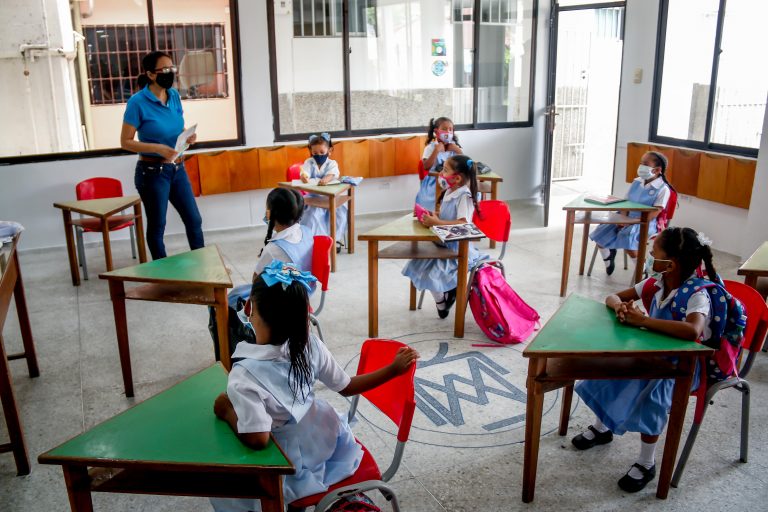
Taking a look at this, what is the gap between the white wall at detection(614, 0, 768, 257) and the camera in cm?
603

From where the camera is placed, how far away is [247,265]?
5789mm

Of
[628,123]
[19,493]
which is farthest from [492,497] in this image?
[628,123]

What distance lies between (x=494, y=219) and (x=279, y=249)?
5.34 feet

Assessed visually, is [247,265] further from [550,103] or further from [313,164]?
[550,103]

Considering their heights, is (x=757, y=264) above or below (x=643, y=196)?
below

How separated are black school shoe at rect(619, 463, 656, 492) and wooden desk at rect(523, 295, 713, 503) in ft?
0.22

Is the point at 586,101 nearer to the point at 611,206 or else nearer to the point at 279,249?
the point at 611,206

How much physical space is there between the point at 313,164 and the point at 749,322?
3948mm

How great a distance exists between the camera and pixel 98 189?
5.75 m

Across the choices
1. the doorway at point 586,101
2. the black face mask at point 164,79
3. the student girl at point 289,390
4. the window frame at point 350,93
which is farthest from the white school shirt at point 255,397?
the doorway at point 586,101

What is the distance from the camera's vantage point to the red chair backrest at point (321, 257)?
3525 mm

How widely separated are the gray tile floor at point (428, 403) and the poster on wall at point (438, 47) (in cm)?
297

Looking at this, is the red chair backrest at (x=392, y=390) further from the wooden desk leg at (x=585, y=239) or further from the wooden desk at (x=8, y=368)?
the wooden desk leg at (x=585, y=239)

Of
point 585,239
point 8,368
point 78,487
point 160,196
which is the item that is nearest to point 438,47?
point 585,239
